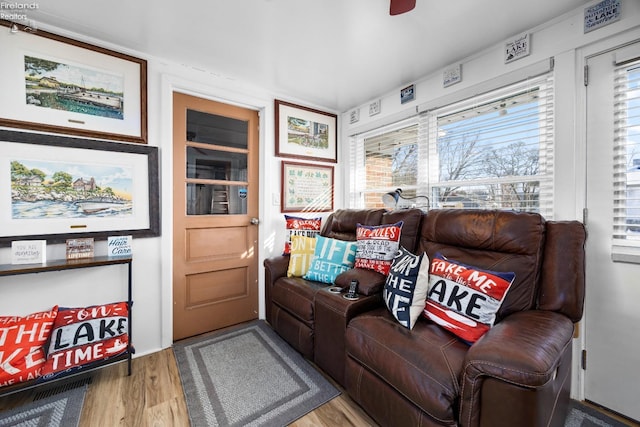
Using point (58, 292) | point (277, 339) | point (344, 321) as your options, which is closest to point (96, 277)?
point (58, 292)

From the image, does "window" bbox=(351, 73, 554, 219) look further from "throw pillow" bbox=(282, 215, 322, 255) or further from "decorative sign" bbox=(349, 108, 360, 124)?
"throw pillow" bbox=(282, 215, 322, 255)

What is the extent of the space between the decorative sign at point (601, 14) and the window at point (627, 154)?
0.90ft

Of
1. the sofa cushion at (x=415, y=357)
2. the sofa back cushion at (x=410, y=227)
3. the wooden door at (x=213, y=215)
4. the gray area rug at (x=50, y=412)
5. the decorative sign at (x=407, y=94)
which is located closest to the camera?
the sofa cushion at (x=415, y=357)

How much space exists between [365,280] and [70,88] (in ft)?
7.88

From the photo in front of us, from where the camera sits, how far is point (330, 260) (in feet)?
7.18

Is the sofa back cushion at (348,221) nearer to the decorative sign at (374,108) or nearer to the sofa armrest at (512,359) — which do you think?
the decorative sign at (374,108)

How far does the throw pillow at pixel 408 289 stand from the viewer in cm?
142

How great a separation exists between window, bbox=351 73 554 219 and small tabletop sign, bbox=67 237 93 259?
2616mm

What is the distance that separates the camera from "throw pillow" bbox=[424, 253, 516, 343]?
1275mm

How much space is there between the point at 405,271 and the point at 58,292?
2.28 metres

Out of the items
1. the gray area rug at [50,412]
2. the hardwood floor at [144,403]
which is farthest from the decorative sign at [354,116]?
the gray area rug at [50,412]

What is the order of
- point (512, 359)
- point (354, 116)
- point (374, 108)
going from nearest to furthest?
point (512, 359)
point (374, 108)
point (354, 116)

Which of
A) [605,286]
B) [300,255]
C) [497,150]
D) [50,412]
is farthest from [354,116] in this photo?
[50,412]

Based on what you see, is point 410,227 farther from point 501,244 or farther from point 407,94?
point 407,94
